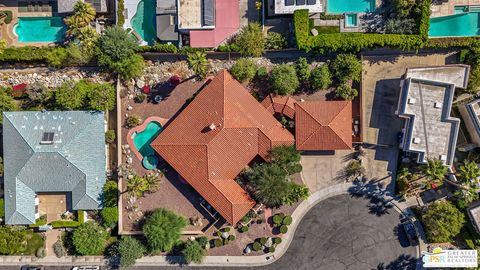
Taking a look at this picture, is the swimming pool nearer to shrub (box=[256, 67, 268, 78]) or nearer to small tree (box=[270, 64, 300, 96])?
shrub (box=[256, 67, 268, 78])

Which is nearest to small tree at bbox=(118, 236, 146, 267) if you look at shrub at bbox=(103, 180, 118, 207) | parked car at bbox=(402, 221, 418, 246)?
shrub at bbox=(103, 180, 118, 207)

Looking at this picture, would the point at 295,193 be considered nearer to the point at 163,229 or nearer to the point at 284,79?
the point at 284,79

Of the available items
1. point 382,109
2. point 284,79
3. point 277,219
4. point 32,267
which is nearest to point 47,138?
point 32,267

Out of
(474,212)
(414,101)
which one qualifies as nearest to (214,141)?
(414,101)

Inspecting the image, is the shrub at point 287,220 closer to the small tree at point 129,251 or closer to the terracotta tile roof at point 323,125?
the terracotta tile roof at point 323,125

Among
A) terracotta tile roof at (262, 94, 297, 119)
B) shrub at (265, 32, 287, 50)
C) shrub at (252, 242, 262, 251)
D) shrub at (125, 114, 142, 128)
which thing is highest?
shrub at (265, 32, 287, 50)

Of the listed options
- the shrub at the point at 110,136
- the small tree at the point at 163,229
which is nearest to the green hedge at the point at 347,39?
the shrub at the point at 110,136

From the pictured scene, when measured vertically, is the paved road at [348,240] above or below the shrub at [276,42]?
below
